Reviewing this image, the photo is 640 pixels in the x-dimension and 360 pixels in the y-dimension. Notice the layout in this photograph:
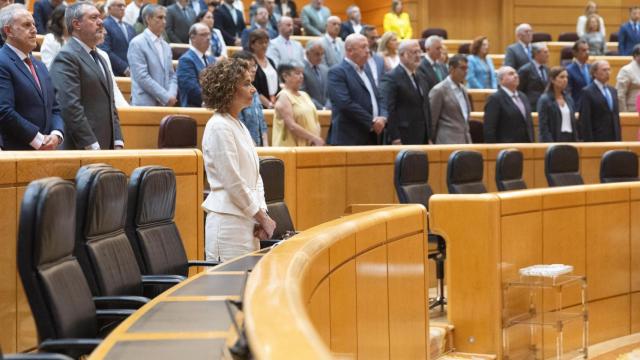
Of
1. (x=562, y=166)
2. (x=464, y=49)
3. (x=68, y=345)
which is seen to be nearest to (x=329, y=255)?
(x=68, y=345)

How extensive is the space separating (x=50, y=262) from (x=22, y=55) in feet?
5.24

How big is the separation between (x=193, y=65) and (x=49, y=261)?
11.4ft

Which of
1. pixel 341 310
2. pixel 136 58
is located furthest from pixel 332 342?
pixel 136 58

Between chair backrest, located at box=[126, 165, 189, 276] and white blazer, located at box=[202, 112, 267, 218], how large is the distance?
30 centimetres

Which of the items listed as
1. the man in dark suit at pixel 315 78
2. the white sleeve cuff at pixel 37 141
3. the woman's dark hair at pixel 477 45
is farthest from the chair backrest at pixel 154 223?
the woman's dark hair at pixel 477 45

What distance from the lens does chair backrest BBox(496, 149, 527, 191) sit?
17.7 ft

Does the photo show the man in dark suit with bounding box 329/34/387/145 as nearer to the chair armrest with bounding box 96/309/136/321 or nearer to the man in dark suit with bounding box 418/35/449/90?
the man in dark suit with bounding box 418/35/449/90

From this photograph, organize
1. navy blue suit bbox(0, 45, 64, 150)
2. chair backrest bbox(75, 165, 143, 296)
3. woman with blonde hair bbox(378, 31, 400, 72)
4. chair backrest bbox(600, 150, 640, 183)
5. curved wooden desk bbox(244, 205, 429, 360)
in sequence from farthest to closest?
woman with blonde hair bbox(378, 31, 400, 72) < chair backrest bbox(600, 150, 640, 183) < navy blue suit bbox(0, 45, 64, 150) < chair backrest bbox(75, 165, 143, 296) < curved wooden desk bbox(244, 205, 429, 360)

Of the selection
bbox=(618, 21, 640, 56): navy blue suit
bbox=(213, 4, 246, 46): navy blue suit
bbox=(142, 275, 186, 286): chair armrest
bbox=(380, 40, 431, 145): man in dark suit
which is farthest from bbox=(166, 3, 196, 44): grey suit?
bbox=(142, 275, 186, 286): chair armrest

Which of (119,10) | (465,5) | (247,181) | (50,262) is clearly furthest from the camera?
(465,5)

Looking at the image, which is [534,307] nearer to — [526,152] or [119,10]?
[526,152]

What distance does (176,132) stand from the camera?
15.8ft

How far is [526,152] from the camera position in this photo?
19.7 feet

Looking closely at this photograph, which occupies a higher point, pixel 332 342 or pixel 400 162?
pixel 400 162
